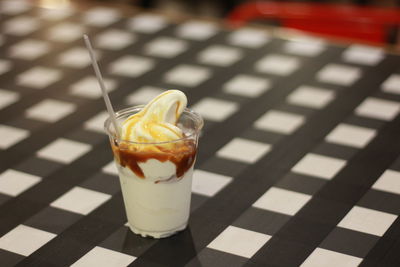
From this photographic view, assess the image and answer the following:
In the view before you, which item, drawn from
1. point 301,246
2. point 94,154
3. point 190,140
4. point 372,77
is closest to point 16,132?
point 94,154

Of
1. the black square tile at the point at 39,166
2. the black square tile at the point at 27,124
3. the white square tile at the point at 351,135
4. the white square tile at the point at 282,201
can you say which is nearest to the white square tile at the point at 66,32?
the black square tile at the point at 27,124

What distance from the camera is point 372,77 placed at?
220 centimetres

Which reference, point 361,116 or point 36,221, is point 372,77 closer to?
point 361,116

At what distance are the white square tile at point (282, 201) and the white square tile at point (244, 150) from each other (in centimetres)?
16

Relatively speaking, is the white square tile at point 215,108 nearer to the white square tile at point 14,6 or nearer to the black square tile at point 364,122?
the black square tile at point 364,122

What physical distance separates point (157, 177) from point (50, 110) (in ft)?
2.47

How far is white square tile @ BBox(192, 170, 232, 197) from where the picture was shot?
165 cm

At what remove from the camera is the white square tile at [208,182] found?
1.65 meters

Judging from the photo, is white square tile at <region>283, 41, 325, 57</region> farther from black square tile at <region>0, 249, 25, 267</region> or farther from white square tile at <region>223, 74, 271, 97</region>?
black square tile at <region>0, 249, 25, 267</region>

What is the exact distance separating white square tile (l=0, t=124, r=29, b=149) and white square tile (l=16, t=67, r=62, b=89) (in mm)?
274

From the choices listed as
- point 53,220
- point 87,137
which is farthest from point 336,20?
point 53,220

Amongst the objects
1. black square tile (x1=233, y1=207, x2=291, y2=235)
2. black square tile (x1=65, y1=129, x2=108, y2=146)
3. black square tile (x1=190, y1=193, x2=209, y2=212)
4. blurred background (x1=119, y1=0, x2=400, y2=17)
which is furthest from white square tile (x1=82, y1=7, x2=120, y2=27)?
blurred background (x1=119, y1=0, x2=400, y2=17)

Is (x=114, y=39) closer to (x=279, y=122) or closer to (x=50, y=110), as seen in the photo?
(x=50, y=110)

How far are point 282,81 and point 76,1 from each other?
1.07m
